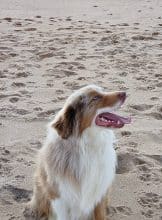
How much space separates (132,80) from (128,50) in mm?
1556

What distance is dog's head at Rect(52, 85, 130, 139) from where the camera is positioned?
346 cm

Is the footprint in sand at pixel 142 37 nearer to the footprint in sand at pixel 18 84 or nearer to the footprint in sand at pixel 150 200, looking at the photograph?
the footprint in sand at pixel 18 84

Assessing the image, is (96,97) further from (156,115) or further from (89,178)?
(156,115)

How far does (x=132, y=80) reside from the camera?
22.2ft

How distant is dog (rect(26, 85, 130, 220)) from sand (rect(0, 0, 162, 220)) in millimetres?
421

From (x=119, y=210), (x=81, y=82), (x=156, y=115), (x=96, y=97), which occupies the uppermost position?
(x=96, y=97)

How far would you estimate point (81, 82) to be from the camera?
21.8 ft

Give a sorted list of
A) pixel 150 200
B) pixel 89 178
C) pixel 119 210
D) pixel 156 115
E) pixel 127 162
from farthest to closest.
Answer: pixel 156 115 → pixel 127 162 → pixel 150 200 → pixel 119 210 → pixel 89 178

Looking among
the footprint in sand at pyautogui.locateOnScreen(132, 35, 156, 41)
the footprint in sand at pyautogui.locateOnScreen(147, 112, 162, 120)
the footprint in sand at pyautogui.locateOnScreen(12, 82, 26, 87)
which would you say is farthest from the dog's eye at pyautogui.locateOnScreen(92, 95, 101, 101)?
the footprint in sand at pyautogui.locateOnScreen(132, 35, 156, 41)

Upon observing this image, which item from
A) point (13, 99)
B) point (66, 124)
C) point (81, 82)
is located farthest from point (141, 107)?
point (66, 124)

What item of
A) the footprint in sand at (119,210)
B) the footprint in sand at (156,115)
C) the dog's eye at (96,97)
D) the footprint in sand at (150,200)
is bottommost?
the footprint in sand at (119,210)

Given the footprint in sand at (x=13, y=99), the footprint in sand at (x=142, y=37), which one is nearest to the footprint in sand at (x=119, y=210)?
the footprint in sand at (x=13, y=99)

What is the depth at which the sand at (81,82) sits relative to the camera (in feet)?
14.2

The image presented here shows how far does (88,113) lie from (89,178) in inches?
19.6
